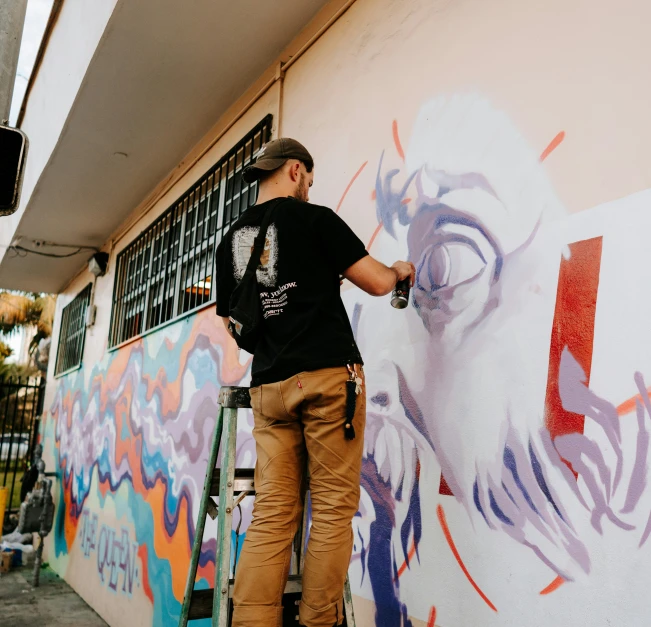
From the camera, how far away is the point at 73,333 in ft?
31.0

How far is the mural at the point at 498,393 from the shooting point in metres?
1.72

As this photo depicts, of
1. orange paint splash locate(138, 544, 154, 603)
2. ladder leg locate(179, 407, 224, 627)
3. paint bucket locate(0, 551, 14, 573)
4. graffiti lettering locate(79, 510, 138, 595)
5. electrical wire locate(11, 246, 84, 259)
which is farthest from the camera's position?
electrical wire locate(11, 246, 84, 259)

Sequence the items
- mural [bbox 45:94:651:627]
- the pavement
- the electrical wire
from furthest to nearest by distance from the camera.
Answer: the electrical wire < the pavement < mural [bbox 45:94:651:627]

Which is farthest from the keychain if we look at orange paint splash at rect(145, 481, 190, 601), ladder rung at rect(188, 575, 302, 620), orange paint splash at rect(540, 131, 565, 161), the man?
orange paint splash at rect(145, 481, 190, 601)

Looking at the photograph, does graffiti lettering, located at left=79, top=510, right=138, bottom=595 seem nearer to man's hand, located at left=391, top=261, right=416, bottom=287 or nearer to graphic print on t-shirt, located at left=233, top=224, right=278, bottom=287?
graphic print on t-shirt, located at left=233, top=224, right=278, bottom=287

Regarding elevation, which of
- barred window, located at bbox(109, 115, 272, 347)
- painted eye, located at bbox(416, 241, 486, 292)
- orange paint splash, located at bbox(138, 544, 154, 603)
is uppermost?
barred window, located at bbox(109, 115, 272, 347)

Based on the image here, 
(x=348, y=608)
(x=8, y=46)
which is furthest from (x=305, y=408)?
(x=8, y=46)

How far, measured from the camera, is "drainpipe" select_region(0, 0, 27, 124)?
3094mm

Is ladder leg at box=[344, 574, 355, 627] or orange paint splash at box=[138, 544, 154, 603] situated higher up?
ladder leg at box=[344, 574, 355, 627]

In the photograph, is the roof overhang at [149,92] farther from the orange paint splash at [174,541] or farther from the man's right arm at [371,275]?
the orange paint splash at [174,541]

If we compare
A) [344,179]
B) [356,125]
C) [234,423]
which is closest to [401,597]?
[234,423]

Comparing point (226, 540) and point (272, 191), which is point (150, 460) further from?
point (272, 191)

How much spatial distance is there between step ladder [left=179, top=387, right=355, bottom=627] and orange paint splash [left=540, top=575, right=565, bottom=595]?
62 cm

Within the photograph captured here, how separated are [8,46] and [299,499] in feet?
8.56
